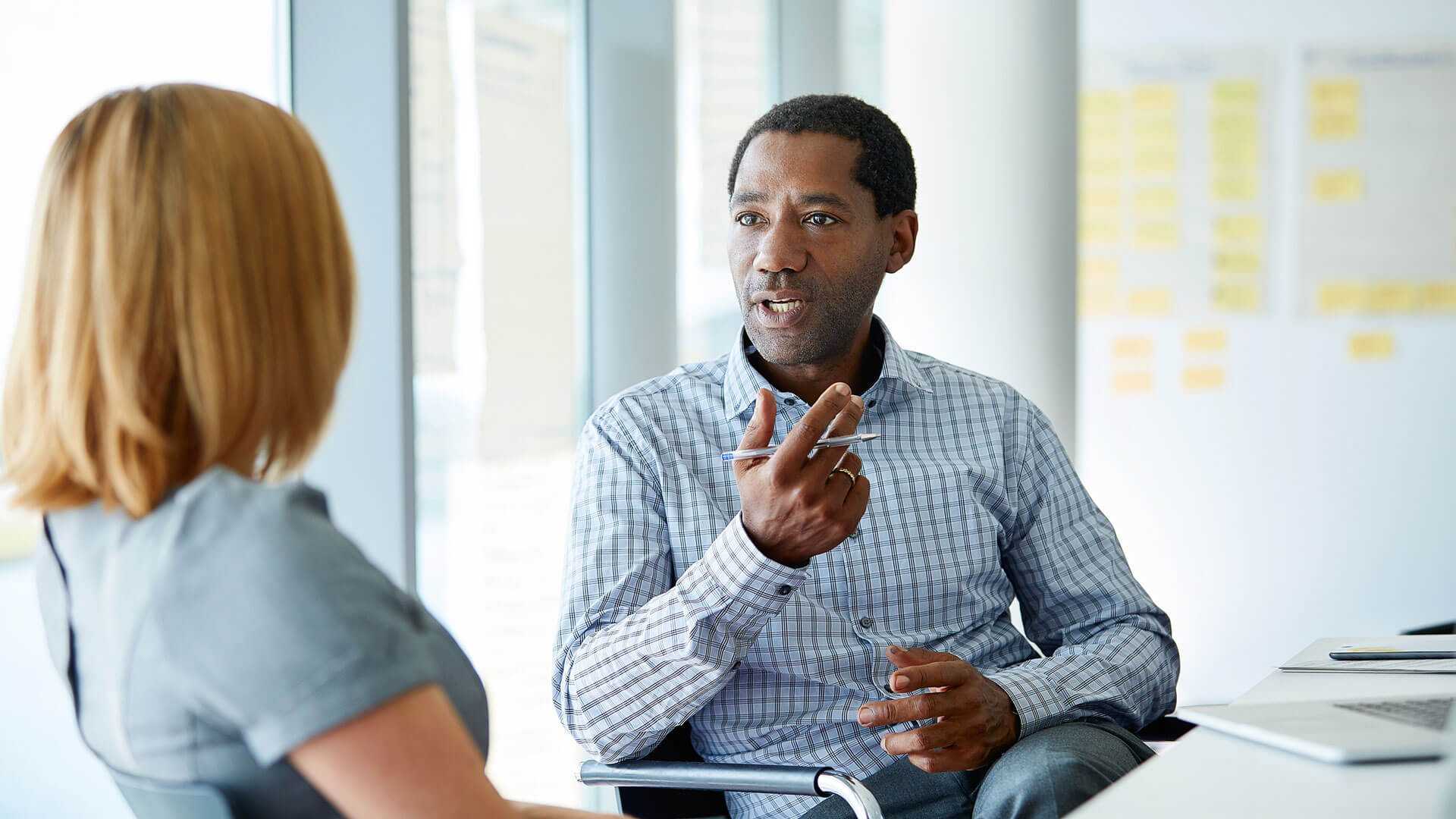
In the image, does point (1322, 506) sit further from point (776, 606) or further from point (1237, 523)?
point (776, 606)

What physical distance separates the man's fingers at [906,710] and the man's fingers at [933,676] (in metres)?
0.02

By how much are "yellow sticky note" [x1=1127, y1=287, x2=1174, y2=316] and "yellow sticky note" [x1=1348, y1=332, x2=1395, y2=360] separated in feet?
1.90

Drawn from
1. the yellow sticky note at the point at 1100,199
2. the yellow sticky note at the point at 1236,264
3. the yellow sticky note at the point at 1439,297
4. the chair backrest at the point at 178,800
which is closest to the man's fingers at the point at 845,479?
the chair backrest at the point at 178,800

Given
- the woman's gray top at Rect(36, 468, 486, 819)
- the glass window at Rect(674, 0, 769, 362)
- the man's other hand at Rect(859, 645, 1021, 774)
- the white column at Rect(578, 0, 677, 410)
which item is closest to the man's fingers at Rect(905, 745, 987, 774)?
the man's other hand at Rect(859, 645, 1021, 774)

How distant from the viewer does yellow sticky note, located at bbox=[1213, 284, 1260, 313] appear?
3.87 m

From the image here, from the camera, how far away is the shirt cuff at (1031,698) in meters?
1.55

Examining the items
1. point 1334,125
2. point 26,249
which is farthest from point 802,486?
point 1334,125

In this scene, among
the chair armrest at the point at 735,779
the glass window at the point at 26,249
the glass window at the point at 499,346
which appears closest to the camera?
the chair armrest at the point at 735,779

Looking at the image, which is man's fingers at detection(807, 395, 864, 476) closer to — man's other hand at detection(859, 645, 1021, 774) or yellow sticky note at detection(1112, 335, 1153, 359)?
man's other hand at detection(859, 645, 1021, 774)

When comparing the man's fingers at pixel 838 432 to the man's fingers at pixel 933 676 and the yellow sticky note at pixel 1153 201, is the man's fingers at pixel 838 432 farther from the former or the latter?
the yellow sticky note at pixel 1153 201

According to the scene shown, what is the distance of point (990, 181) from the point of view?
2.67 meters

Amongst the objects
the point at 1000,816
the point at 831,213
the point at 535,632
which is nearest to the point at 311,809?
the point at 1000,816

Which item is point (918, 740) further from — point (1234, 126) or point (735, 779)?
point (1234, 126)

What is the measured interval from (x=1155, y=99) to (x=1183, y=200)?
1.10 feet
